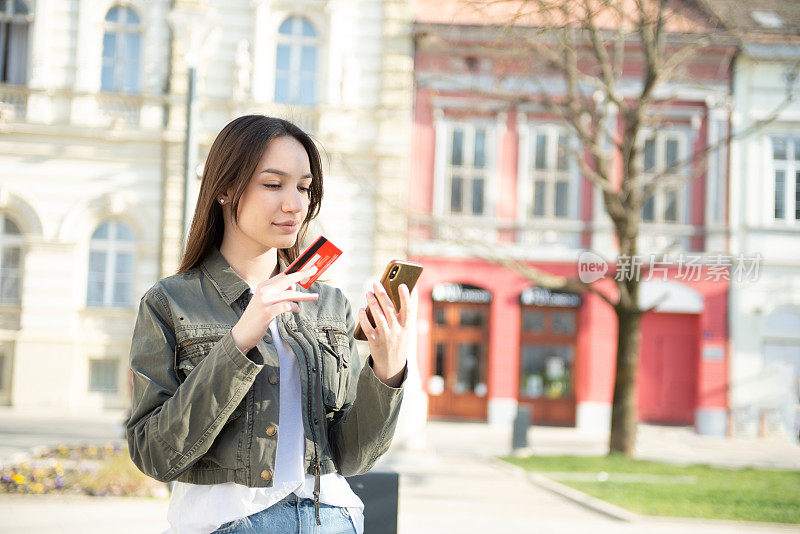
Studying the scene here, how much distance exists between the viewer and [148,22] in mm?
9602

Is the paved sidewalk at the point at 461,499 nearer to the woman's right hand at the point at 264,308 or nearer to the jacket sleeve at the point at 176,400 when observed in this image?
the jacket sleeve at the point at 176,400

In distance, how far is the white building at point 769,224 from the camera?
26.0ft

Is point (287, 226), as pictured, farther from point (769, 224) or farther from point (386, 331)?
point (769, 224)

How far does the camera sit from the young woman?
1.48 m

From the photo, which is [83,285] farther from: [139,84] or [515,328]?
[515,328]

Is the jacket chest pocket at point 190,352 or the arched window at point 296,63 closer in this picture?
the jacket chest pocket at point 190,352

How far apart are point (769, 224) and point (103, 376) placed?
21.6ft

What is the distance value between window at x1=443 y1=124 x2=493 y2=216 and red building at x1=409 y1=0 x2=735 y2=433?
0.05 ft

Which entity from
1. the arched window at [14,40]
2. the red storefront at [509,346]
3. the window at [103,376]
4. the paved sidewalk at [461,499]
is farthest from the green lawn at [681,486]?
the arched window at [14,40]

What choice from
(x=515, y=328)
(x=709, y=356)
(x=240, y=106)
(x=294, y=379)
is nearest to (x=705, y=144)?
(x=709, y=356)

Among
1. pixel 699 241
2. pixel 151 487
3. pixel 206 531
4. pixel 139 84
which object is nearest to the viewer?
pixel 206 531

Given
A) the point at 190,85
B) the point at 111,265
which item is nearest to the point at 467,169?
the point at 111,265

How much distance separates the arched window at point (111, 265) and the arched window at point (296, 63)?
8.68 ft

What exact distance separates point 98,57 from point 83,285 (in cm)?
243
